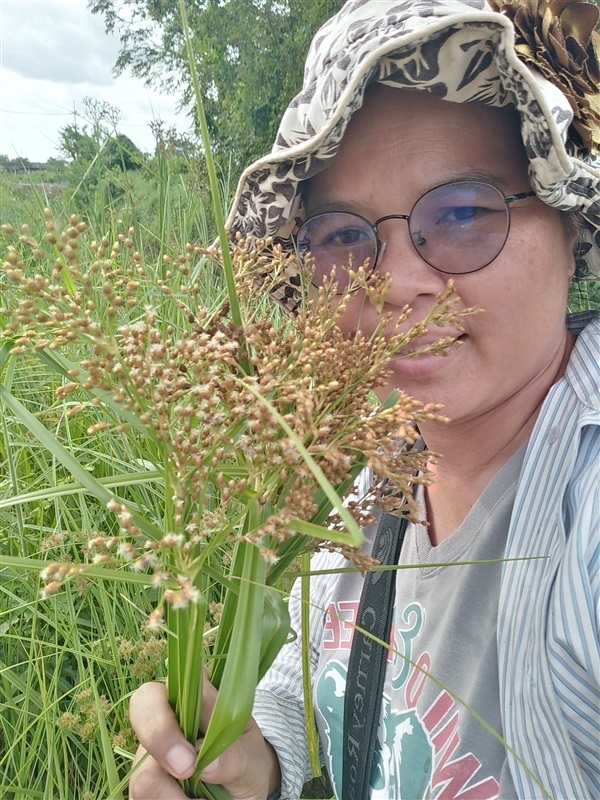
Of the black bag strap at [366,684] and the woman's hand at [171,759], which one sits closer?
the woman's hand at [171,759]

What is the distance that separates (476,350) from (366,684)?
81 cm

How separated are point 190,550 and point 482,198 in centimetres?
87

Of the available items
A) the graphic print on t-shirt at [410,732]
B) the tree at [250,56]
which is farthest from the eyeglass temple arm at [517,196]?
the tree at [250,56]

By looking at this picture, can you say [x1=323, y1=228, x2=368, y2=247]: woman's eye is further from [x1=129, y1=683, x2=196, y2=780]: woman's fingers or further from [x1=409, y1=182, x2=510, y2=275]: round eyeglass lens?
[x1=129, y1=683, x2=196, y2=780]: woman's fingers

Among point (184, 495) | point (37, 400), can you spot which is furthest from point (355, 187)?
point (37, 400)

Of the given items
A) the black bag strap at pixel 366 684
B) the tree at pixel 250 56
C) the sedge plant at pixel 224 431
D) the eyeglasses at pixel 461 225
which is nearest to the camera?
the sedge plant at pixel 224 431

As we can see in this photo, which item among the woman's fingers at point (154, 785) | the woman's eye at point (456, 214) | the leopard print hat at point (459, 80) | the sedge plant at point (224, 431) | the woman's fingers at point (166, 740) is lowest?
the woman's fingers at point (154, 785)

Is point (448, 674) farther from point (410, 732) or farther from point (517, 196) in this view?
point (517, 196)

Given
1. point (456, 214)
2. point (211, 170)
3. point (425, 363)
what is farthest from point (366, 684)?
point (211, 170)

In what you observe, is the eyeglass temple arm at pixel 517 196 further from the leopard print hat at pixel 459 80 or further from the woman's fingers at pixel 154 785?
the woman's fingers at pixel 154 785

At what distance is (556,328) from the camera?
1174 mm

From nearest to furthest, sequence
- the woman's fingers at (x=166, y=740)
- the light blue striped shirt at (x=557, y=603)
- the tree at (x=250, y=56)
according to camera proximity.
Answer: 1. the woman's fingers at (x=166, y=740)
2. the light blue striped shirt at (x=557, y=603)
3. the tree at (x=250, y=56)

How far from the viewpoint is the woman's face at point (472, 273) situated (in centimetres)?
108

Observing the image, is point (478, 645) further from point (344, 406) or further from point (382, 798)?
point (344, 406)
